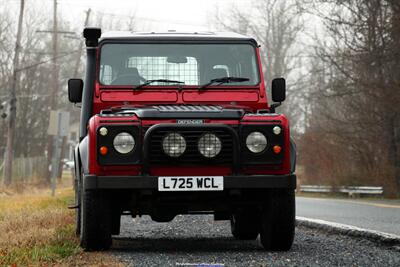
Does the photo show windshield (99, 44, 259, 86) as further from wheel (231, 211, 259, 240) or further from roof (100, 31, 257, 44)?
wheel (231, 211, 259, 240)

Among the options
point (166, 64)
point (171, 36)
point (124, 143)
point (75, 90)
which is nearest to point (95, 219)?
point (124, 143)

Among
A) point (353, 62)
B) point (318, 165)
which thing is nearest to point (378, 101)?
point (353, 62)

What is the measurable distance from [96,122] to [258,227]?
2935 millimetres

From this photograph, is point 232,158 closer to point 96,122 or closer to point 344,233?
point 96,122

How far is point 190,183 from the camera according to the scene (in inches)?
333

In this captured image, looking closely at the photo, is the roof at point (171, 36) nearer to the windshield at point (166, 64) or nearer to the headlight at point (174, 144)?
the windshield at point (166, 64)

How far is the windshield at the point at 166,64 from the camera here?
392 inches

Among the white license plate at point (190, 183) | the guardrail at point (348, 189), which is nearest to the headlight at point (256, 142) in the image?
the white license plate at point (190, 183)

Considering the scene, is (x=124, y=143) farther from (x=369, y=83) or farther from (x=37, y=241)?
(x=369, y=83)

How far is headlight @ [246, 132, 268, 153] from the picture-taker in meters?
8.50

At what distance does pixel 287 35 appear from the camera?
210 feet

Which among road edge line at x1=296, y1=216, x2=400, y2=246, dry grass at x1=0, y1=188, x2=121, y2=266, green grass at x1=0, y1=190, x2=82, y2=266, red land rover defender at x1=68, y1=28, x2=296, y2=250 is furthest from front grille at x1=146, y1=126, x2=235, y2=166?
road edge line at x1=296, y1=216, x2=400, y2=246

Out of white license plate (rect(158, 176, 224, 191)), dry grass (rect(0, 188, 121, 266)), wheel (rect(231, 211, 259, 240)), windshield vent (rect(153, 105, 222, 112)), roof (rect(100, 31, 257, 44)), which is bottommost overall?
dry grass (rect(0, 188, 121, 266))

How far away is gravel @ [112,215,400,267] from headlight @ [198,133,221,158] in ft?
3.08
